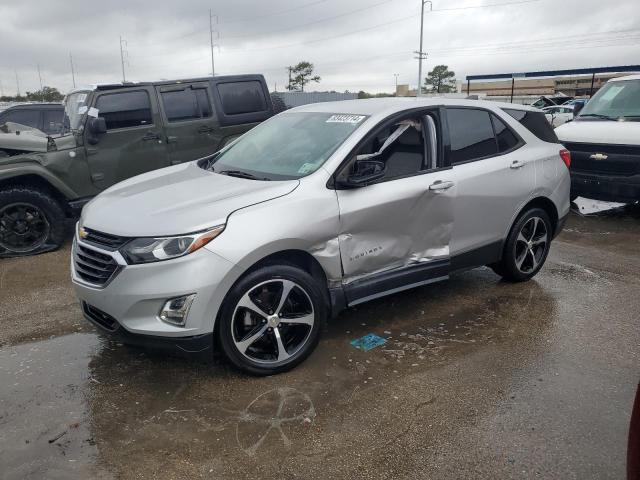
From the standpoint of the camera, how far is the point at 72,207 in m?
6.39

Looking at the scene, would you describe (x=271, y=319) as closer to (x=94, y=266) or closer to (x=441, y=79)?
(x=94, y=266)

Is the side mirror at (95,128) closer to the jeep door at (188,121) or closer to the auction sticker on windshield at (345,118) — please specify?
the jeep door at (188,121)

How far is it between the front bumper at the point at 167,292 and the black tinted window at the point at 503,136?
2.81 m

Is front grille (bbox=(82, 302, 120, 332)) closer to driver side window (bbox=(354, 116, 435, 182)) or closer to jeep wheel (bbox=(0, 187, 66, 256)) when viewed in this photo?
driver side window (bbox=(354, 116, 435, 182))

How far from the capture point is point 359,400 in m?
3.13

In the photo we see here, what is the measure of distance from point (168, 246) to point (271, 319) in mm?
768

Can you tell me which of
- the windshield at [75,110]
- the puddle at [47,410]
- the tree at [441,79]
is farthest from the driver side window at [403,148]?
the tree at [441,79]

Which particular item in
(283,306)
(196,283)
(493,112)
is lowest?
(283,306)

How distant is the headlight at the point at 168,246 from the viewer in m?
2.98

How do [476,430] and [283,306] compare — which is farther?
[283,306]

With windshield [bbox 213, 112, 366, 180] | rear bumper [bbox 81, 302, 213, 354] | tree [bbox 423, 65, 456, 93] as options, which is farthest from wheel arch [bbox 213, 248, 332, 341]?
tree [bbox 423, 65, 456, 93]

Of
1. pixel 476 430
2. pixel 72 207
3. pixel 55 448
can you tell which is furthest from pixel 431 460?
pixel 72 207

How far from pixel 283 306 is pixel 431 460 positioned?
1.26 meters

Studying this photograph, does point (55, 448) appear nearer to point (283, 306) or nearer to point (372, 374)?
point (283, 306)
